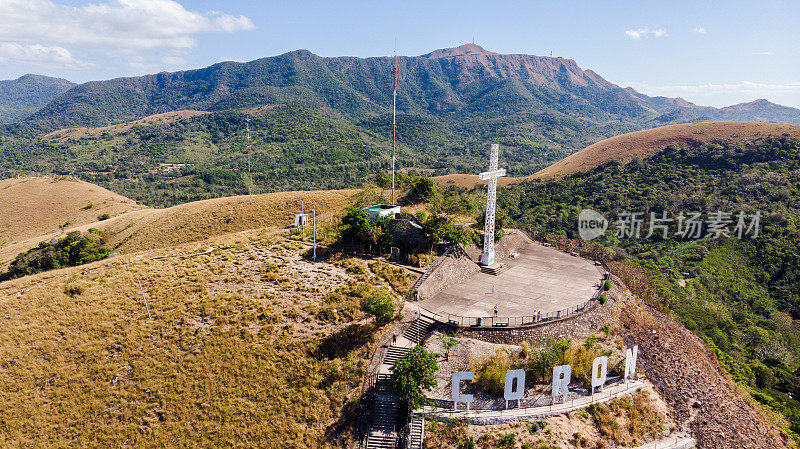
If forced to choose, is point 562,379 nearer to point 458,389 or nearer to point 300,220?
point 458,389

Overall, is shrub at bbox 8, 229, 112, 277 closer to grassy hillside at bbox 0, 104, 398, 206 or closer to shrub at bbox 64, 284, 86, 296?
shrub at bbox 64, 284, 86, 296

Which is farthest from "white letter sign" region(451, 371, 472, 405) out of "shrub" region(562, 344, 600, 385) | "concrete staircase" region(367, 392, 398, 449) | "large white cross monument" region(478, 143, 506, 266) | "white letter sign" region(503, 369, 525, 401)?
"large white cross monument" region(478, 143, 506, 266)

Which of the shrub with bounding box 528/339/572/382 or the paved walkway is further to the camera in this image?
the paved walkway

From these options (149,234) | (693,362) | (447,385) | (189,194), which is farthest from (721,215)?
(189,194)

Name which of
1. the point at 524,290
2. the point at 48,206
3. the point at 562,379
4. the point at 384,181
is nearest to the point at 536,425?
the point at 562,379

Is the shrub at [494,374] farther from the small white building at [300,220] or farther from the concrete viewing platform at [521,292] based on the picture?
the small white building at [300,220]

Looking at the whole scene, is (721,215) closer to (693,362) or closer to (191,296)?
(693,362)
